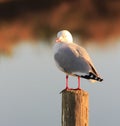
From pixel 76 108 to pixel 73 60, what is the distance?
798 millimetres

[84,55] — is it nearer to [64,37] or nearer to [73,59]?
[73,59]

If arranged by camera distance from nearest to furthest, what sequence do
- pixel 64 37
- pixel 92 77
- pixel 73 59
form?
pixel 92 77, pixel 73 59, pixel 64 37

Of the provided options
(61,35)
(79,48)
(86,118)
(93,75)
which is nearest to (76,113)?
(86,118)

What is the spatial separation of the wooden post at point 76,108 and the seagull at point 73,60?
0.53 metres

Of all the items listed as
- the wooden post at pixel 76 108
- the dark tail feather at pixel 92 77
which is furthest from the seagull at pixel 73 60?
the wooden post at pixel 76 108

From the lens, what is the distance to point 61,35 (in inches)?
137

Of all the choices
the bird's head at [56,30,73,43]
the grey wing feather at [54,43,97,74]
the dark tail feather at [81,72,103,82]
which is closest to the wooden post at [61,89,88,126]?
the dark tail feather at [81,72,103,82]

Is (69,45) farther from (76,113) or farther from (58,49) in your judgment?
(76,113)

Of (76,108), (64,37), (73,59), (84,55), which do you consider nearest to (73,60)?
(73,59)

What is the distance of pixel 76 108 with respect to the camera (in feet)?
7.91

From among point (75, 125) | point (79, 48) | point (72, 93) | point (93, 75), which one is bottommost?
point (75, 125)

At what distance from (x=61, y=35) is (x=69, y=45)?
26 cm

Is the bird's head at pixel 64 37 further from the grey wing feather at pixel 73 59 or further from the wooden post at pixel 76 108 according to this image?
the wooden post at pixel 76 108

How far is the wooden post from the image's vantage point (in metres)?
2.41
